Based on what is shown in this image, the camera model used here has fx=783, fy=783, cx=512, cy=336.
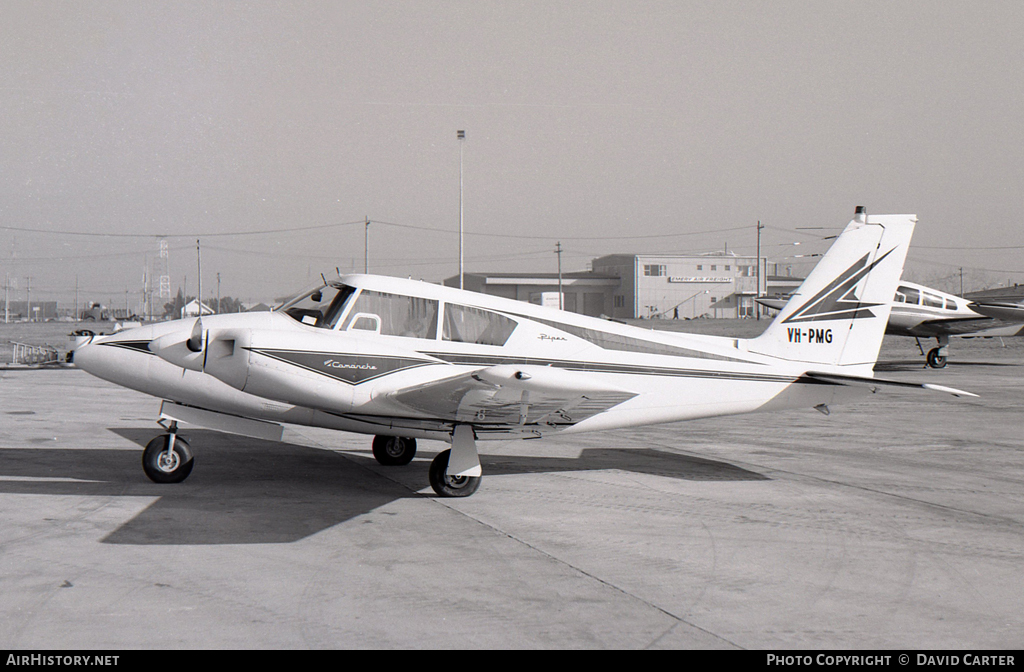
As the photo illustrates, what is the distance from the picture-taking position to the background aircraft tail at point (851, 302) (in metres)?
10.4

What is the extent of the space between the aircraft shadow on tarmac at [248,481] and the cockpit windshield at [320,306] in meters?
1.97

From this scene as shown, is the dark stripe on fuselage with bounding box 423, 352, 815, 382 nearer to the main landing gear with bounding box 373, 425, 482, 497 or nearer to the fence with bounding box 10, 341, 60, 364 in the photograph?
the main landing gear with bounding box 373, 425, 482, 497

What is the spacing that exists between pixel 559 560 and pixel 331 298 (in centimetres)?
408

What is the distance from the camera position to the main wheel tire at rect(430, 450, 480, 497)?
8.67 m

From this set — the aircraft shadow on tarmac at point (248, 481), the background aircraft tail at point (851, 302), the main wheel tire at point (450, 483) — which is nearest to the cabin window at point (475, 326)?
the main wheel tire at point (450, 483)

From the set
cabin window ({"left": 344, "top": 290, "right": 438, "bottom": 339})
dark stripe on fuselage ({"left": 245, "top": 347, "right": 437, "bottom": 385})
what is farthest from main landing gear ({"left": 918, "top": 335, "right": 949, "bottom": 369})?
dark stripe on fuselage ({"left": 245, "top": 347, "right": 437, "bottom": 385})

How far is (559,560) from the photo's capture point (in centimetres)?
650

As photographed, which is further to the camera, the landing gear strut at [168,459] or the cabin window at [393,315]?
the landing gear strut at [168,459]

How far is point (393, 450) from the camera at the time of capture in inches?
422

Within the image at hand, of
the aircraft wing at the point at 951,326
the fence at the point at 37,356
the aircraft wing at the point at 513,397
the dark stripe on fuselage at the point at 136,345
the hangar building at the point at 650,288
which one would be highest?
the hangar building at the point at 650,288

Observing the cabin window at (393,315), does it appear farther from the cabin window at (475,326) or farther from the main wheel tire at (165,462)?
the main wheel tire at (165,462)

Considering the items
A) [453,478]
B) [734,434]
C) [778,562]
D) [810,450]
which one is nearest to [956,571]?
[778,562]

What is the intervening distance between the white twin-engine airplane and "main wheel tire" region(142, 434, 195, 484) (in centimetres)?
2

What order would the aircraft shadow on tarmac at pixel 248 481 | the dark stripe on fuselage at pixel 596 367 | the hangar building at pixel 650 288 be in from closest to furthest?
1. the aircraft shadow on tarmac at pixel 248 481
2. the dark stripe on fuselage at pixel 596 367
3. the hangar building at pixel 650 288
